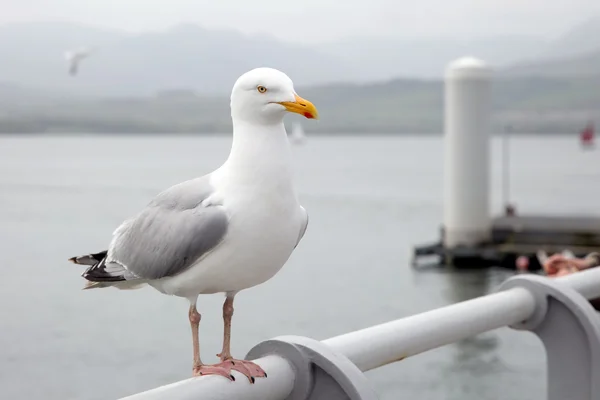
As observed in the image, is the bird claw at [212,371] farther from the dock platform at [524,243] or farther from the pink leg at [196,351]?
the dock platform at [524,243]

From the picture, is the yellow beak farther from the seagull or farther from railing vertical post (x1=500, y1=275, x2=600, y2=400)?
railing vertical post (x1=500, y1=275, x2=600, y2=400)

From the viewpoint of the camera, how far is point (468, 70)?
14836 millimetres

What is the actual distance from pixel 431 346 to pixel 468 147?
1360cm

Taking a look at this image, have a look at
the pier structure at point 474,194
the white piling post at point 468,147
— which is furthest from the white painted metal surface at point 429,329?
the white piling post at point 468,147

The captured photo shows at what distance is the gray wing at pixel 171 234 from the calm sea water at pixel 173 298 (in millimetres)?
1479

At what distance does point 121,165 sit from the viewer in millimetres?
41750

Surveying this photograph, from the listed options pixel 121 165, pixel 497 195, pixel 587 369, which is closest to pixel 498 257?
pixel 587 369

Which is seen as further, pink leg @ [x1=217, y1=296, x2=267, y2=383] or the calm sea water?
the calm sea water

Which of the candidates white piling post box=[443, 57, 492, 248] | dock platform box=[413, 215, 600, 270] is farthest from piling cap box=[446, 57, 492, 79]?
dock platform box=[413, 215, 600, 270]

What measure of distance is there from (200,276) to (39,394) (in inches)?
543

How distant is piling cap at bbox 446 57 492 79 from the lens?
14820mm

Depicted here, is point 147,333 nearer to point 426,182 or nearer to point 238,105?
point 238,105

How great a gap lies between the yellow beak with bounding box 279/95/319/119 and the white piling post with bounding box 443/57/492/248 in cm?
1378

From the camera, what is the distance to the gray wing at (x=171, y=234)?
1.21 meters
